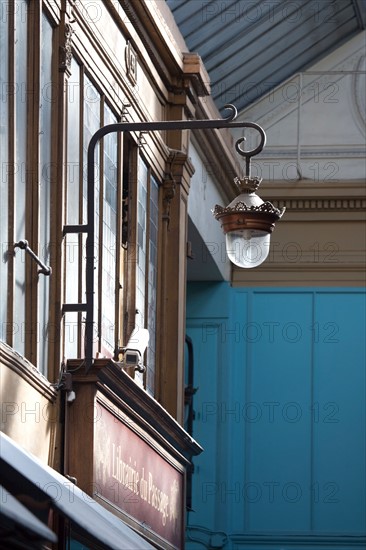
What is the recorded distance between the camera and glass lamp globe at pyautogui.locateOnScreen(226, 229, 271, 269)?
9.96 metres

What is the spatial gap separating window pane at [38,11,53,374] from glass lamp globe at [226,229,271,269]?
1176 mm

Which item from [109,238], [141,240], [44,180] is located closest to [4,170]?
[44,180]

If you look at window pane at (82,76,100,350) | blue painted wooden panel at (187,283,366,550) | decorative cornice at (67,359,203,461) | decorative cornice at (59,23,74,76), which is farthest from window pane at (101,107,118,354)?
blue painted wooden panel at (187,283,366,550)

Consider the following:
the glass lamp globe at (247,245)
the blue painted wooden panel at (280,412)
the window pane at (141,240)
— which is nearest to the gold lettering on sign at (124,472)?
the glass lamp globe at (247,245)

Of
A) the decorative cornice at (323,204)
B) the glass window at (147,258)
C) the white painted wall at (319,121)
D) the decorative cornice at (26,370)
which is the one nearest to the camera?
the decorative cornice at (26,370)

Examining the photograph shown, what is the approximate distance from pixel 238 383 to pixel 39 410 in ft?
31.1

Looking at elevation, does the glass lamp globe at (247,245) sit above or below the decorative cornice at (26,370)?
above

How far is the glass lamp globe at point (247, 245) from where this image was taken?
9961 millimetres

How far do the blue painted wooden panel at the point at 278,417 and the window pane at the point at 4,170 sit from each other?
374 inches

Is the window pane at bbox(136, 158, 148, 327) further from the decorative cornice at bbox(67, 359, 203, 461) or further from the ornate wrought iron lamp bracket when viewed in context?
the ornate wrought iron lamp bracket

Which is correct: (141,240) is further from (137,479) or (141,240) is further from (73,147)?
(73,147)

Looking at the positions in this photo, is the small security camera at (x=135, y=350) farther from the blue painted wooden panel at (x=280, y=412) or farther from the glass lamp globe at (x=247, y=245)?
the blue painted wooden panel at (x=280, y=412)

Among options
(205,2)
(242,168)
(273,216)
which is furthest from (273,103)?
(273,216)

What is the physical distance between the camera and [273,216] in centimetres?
995
